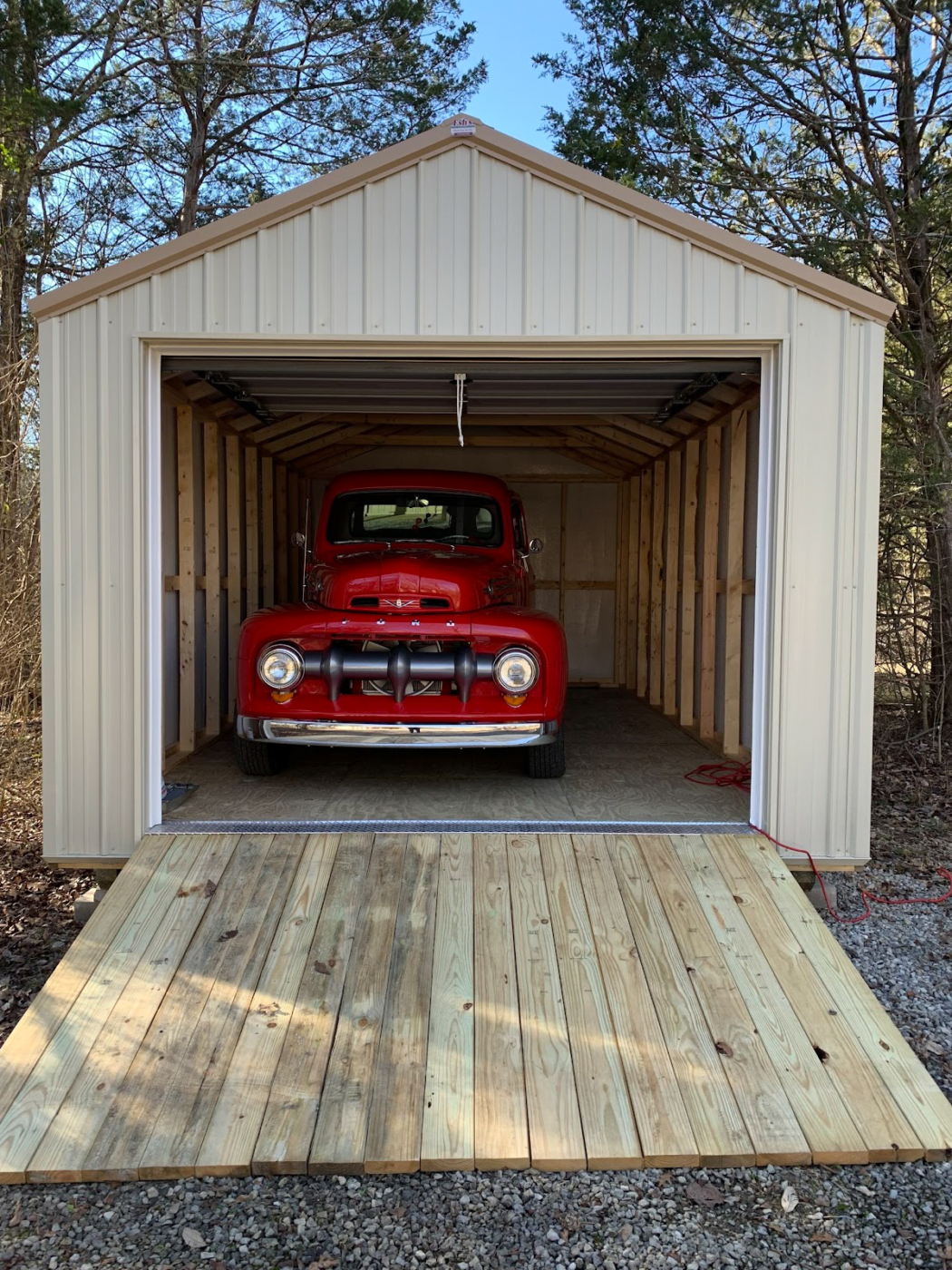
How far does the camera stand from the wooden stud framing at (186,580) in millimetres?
6004

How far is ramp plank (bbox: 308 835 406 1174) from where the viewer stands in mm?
2521

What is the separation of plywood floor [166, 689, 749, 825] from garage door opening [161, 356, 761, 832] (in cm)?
2

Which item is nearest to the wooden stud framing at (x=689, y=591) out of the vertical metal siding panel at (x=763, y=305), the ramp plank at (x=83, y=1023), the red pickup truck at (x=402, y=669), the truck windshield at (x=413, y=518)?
the truck windshield at (x=413, y=518)

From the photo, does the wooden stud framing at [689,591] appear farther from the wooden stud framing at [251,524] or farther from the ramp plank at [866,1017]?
the wooden stud framing at [251,524]

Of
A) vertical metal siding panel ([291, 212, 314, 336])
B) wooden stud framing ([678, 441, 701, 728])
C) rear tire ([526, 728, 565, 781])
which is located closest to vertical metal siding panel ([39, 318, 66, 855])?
vertical metal siding panel ([291, 212, 314, 336])

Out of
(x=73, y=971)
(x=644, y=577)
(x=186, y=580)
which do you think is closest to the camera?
(x=73, y=971)

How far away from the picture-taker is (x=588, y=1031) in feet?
9.73

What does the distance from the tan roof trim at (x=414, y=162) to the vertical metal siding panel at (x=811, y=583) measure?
190 mm

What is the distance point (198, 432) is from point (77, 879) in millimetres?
3128

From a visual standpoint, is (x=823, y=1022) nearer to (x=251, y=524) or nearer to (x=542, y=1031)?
(x=542, y=1031)

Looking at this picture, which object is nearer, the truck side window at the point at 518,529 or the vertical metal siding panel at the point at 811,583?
the vertical metal siding panel at the point at 811,583

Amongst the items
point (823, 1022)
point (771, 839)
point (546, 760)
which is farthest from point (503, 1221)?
point (546, 760)

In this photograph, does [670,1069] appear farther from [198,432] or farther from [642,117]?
[642,117]

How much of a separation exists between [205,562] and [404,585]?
87.0 inches
